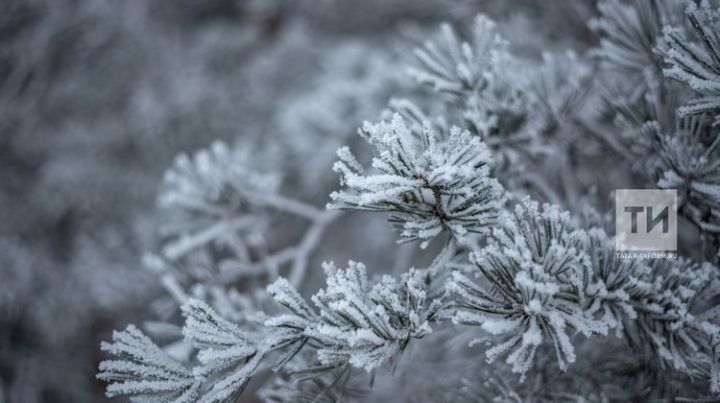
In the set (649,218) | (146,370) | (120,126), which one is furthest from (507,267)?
(120,126)

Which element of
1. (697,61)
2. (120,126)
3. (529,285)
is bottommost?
(529,285)

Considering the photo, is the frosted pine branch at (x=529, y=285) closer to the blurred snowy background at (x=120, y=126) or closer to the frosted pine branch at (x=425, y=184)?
the frosted pine branch at (x=425, y=184)

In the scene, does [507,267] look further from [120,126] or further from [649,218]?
[120,126]

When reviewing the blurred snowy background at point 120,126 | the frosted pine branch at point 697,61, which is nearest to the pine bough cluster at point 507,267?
the frosted pine branch at point 697,61

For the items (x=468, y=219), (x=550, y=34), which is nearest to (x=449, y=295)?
(x=468, y=219)

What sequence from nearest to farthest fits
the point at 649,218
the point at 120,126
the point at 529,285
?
the point at 529,285
the point at 649,218
the point at 120,126

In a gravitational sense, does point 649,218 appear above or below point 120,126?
below

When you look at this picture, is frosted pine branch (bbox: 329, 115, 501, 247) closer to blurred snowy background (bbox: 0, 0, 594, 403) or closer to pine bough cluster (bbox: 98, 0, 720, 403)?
pine bough cluster (bbox: 98, 0, 720, 403)
